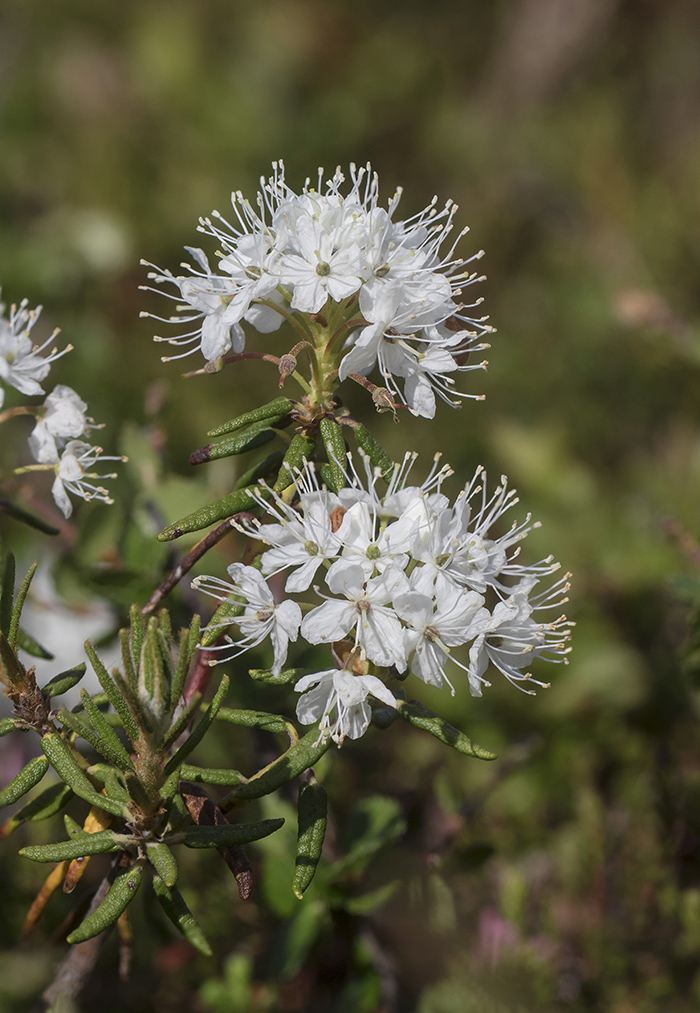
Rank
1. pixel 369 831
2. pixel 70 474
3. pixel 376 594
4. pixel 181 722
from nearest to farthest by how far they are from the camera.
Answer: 1. pixel 181 722
2. pixel 376 594
3. pixel 70 474
4. pixel 369 831

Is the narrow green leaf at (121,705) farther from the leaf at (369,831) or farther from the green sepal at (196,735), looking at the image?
the leaf at (369,831)

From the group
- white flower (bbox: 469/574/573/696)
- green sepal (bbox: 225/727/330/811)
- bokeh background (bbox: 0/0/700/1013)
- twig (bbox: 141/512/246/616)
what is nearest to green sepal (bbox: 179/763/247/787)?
green sepal (bbox: 225/727/330/811)

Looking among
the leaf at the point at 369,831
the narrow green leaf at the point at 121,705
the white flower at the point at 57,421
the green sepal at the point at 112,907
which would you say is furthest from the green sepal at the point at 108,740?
the leaf at the point at 369,831

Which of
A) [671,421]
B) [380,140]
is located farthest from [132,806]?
[380,140]

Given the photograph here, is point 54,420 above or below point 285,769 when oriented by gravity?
above

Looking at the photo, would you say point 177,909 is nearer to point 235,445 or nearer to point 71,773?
point 71,773

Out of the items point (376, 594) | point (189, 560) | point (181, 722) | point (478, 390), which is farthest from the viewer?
point (478, 390)

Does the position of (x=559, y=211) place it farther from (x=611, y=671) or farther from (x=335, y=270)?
(x=335, y=270)

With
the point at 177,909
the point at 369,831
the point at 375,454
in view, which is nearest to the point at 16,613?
the point at 177,909

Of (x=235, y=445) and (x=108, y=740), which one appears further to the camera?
(x=235, y=445)
